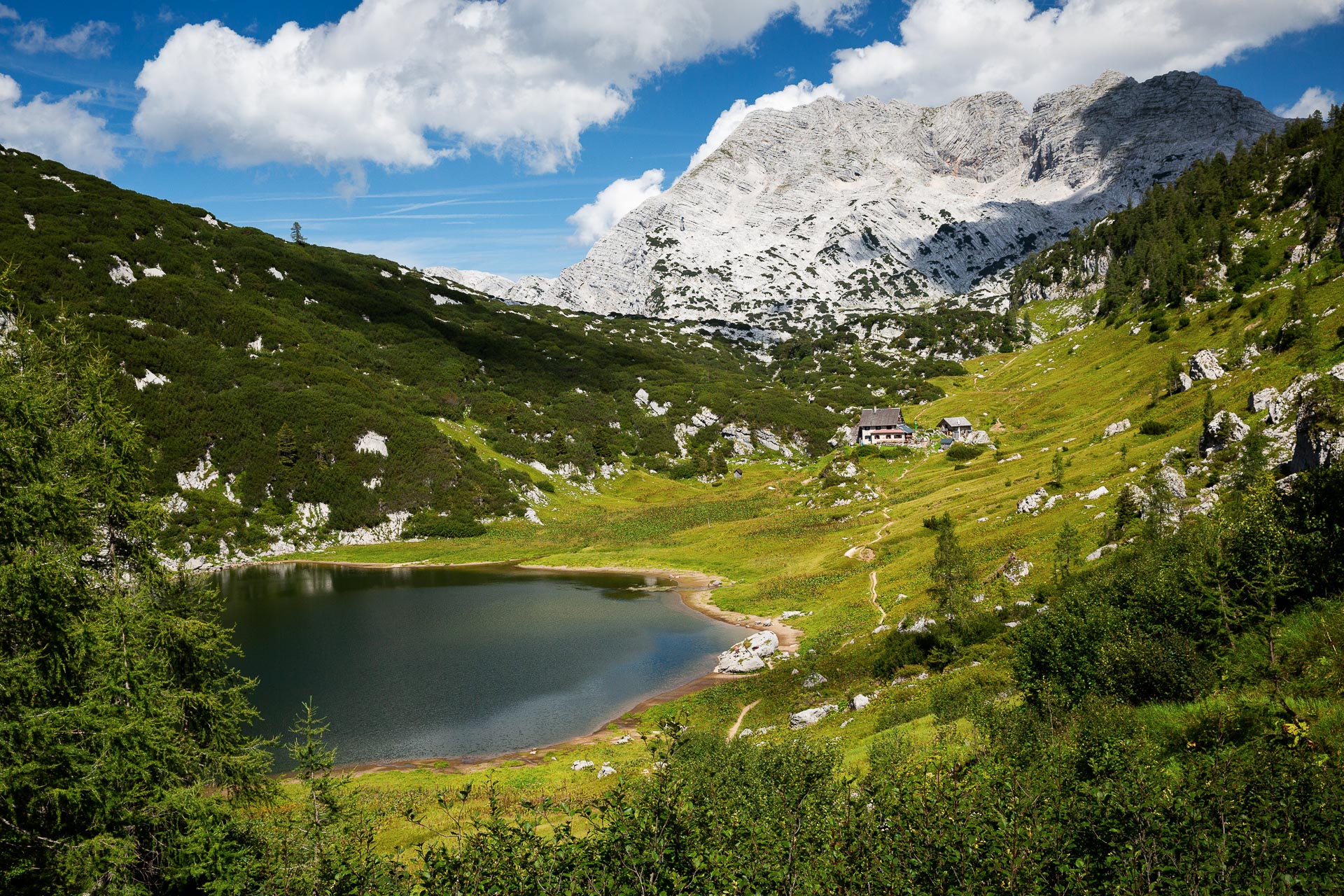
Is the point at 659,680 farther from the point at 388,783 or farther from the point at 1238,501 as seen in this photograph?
the point at 1238,501

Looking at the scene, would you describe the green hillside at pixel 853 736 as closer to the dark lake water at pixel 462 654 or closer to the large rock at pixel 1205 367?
the dark lake water at pixel 462 654

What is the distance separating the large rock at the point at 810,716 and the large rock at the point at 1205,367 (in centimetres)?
6476

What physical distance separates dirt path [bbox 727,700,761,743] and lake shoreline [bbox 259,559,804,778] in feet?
23.3

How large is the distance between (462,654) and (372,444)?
103262 mm

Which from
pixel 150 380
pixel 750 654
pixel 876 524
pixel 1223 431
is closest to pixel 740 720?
pixel 750 654

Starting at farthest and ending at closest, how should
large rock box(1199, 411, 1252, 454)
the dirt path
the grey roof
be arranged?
the grey roof < large rock box(1199, 411, 1252, 454) < the dirt path

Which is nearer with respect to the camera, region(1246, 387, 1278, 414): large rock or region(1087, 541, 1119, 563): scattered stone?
region(1087, 541, 1119, 563): scattered stone

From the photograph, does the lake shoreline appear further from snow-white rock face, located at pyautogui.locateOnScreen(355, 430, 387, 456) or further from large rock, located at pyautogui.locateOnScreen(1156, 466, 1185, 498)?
large rock, located at pyautogui.locateOnScreen(1156, 466, 1185, 498)

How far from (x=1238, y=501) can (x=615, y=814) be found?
35.0 meters

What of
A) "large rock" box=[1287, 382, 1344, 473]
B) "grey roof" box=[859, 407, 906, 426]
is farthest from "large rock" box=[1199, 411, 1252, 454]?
"grey roof" box=[859, 407, 906, 426]

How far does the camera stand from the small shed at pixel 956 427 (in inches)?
5763

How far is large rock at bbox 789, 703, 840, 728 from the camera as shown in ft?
138

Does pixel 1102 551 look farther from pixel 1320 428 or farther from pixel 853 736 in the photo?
pixel 853 736

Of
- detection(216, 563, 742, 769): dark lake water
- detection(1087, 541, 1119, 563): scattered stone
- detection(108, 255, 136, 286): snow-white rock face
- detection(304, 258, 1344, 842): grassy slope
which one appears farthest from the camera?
detection(108, 255, 136, 286): snow-white rock face
